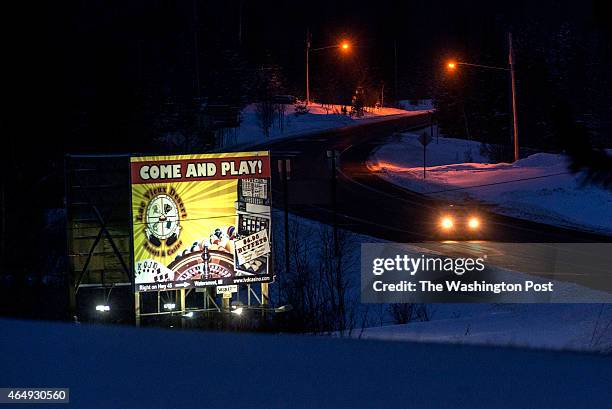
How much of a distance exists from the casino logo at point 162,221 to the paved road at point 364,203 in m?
10.7

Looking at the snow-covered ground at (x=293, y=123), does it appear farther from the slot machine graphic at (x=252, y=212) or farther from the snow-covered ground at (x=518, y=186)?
the slot machine graphic at (x=252, y=212)

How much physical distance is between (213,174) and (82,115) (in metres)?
22.8

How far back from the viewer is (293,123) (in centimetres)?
6519

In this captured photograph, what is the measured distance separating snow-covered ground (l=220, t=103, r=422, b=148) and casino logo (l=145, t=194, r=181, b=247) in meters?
37.7

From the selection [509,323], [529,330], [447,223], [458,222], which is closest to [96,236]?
[509,323]

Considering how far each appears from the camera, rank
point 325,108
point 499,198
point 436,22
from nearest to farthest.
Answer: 1. point 499,198
2. point 325,108
3. point 436,22

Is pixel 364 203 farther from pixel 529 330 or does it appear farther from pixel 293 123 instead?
pixel 293 123

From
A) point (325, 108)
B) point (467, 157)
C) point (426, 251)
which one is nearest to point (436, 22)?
point (325, 108)

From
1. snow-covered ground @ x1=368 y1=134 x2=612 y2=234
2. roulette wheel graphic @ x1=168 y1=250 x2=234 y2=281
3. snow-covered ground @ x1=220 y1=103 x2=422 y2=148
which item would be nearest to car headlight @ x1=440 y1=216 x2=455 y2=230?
snow-covered ground @ x1=368 y1=134 x2=612 y2=234

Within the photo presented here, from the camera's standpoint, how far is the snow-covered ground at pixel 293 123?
58228 mm

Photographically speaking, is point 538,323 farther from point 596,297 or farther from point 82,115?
point 82,115

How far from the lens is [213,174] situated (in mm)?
16672

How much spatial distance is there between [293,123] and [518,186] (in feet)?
99.8

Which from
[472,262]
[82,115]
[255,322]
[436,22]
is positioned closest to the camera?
[255,322]
